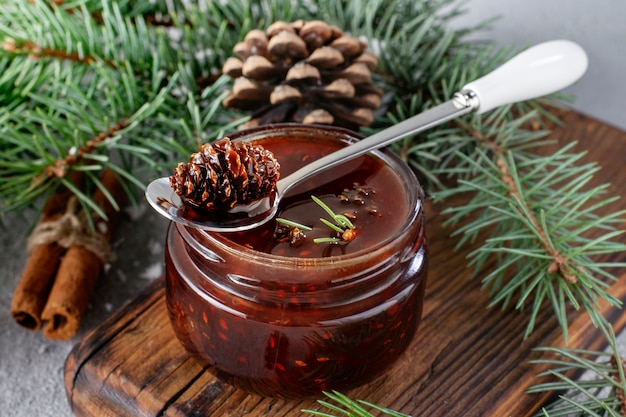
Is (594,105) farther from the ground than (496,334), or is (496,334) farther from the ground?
(496,334)

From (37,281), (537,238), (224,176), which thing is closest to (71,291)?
(37,281)

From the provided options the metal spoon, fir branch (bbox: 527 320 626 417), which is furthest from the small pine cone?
fir branch (bbox: 527 320 626 417)

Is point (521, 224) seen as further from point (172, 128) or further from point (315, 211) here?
point (172, 128)

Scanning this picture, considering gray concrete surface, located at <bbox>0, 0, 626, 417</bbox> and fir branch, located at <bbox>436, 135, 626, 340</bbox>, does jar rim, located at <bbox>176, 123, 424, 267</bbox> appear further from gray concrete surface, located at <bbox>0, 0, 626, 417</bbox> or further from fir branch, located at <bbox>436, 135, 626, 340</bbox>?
gray concrete surface, located at <bbox>0, 0, 626, 417</bbox>

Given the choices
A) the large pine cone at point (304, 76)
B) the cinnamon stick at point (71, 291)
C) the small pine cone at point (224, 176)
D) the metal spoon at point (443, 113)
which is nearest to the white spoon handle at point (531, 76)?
the metal spoon at point (443, 113)

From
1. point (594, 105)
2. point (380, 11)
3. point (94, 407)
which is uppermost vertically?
point (380, 11)

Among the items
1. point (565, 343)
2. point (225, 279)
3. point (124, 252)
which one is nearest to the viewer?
point (225, 279)

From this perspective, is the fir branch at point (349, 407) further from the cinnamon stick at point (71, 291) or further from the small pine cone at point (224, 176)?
the cinnamon stick at point (71, 291)

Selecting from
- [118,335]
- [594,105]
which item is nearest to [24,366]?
[118,335]
